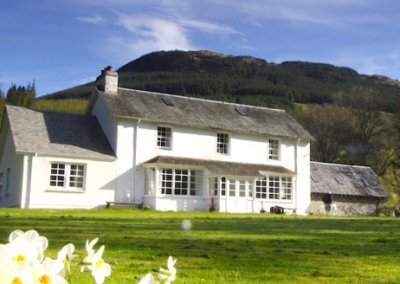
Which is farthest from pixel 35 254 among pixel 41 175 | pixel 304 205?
pixel 304 205

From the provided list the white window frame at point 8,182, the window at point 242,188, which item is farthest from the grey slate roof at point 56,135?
the window at point 242,188

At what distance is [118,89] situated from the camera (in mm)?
35219

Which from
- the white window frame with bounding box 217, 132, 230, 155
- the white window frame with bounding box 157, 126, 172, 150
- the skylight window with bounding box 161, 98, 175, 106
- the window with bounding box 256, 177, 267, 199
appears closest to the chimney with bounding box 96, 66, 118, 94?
the skylight window with bounding box 161, 98, 175, 106

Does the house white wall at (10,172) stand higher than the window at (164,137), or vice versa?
the window at (164,137)

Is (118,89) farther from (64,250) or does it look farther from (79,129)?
(64,250)

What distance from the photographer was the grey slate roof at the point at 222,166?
32.9 metres

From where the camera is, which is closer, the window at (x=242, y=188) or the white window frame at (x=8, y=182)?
the white window frame at (x=8, y=182)

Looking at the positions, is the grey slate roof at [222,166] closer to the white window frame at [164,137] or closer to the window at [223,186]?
the window at [223,186]

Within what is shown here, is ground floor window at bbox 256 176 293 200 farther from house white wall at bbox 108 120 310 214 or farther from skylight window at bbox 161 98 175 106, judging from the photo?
skylight window at bbox 161 98 175 106

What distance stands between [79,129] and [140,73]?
511 ft

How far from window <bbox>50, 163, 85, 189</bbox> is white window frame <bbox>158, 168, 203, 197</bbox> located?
438 cm

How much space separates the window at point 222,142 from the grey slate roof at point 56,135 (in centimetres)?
699

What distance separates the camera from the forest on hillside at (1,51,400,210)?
59375 mm

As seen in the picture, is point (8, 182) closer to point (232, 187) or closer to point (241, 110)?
point (232, 187)
